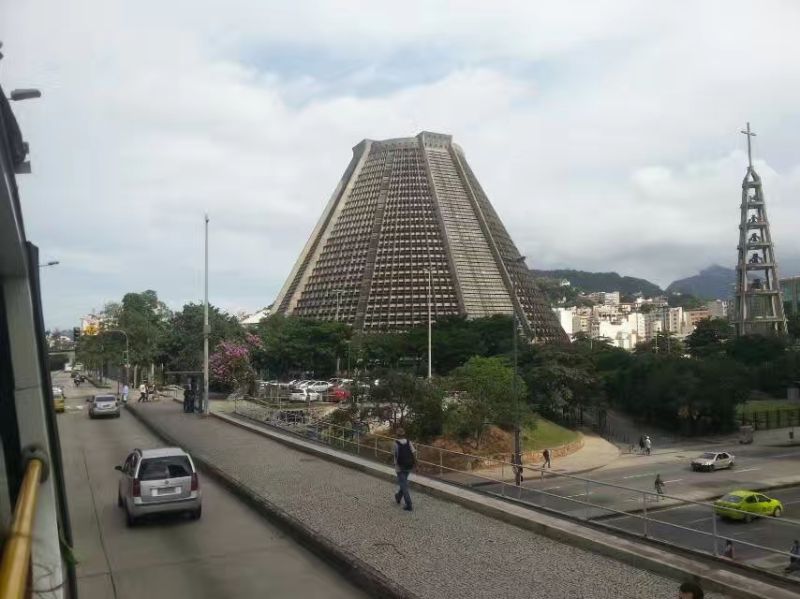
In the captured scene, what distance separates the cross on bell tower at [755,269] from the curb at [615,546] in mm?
102057

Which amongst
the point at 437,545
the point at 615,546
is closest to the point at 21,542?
the point at 437,545

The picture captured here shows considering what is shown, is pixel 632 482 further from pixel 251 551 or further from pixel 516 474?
pixel 251 551

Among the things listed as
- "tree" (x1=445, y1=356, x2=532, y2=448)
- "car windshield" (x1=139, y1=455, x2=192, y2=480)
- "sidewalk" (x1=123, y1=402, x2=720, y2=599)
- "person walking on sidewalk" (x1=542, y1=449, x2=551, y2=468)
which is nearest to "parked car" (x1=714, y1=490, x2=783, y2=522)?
"tree" (x1=445, y1=356, x2=532, y2=448)

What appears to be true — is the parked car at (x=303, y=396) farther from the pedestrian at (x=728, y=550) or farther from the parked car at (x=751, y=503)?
the pedestrian at (x=728, y=550)

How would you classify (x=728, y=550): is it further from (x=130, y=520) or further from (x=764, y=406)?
(x=764, y=406)

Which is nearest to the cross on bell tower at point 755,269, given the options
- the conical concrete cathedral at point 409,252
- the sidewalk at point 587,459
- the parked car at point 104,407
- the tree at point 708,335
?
the tree at point 708,335

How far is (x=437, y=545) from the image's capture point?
31.2ft

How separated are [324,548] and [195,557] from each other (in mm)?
1962

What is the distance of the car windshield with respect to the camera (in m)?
11.6

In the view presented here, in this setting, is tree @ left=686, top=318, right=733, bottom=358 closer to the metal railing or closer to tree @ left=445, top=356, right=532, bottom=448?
tree @ left=445, top=356, right=532, bottom=448

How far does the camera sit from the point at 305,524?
10797 mm

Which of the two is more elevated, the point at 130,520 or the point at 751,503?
the point at 130,520

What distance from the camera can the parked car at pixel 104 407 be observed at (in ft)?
109

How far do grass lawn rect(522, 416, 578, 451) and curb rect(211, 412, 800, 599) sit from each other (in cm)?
2447
